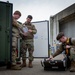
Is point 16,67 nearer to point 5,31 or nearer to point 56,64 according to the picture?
point 5,31

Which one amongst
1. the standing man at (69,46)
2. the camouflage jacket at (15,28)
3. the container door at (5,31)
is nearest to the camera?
the standing man at (69,46)

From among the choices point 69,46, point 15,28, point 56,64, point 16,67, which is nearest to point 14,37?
point 15,28

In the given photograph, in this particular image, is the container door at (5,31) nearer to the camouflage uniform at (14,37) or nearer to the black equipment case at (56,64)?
the camouflage uniform at (14,37)

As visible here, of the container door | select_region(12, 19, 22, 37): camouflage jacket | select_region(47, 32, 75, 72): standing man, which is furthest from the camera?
select_region(12, 19, 22, 37): camouflage jacket

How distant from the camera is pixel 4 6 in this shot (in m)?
6.82

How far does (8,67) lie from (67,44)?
5.90 ft

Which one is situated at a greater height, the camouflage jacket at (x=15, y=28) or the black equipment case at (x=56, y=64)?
the camouflage jacket at (x=15, y=28)

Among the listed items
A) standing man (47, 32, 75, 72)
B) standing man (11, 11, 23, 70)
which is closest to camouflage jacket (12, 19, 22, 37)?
standing man (11, 11, 23, 70)

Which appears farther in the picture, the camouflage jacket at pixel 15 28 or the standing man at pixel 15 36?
the camouflage jacket at pixel 15 28

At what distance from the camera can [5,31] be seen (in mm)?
6871

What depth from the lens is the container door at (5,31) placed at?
679cm

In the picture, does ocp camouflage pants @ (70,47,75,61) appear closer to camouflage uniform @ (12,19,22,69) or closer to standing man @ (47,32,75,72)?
standing man @ (47,32,75,72)

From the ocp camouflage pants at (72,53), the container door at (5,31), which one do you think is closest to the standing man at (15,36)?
the container door at (5,31)

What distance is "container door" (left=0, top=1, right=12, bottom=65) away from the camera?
22.3ft
